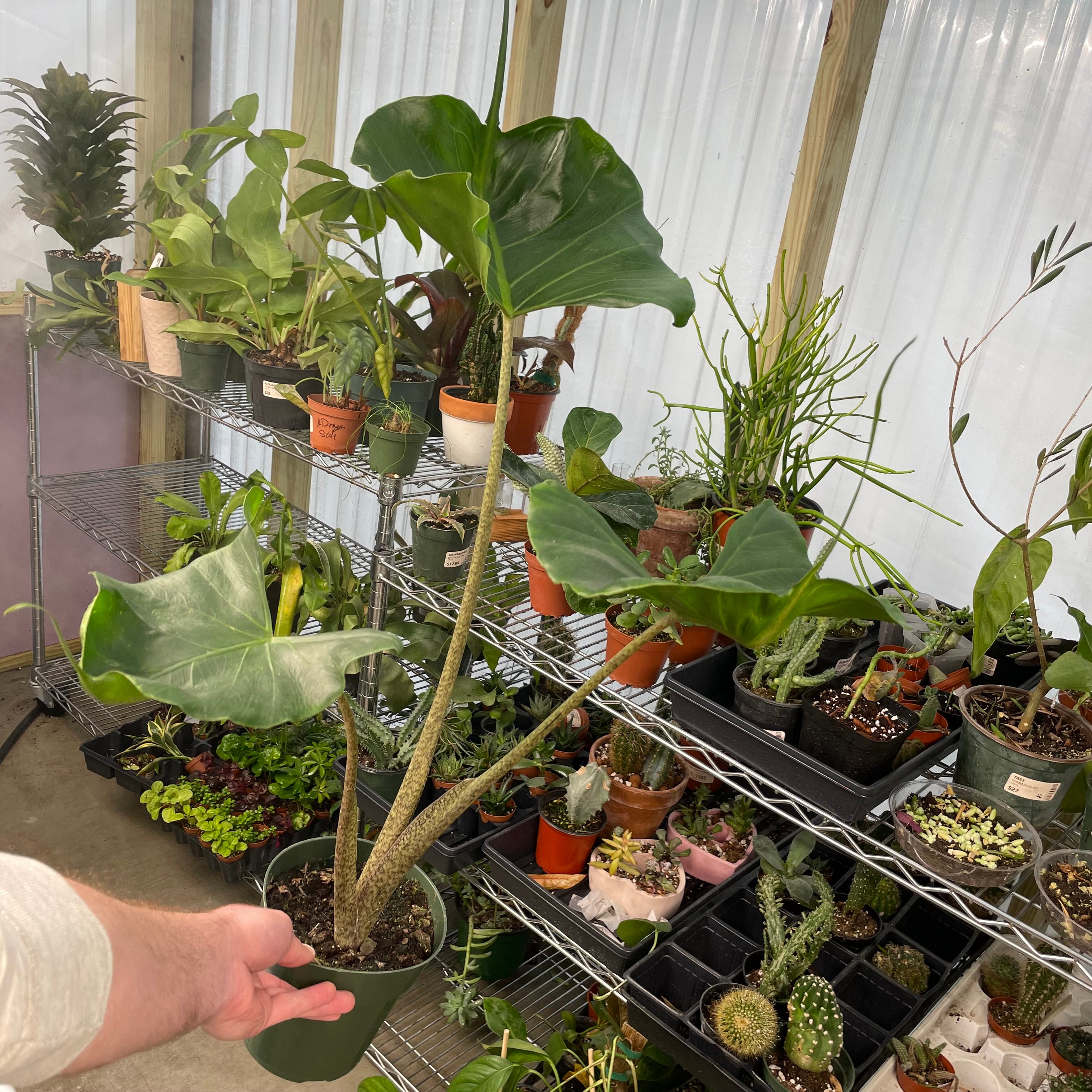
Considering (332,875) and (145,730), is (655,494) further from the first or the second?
(145,730)

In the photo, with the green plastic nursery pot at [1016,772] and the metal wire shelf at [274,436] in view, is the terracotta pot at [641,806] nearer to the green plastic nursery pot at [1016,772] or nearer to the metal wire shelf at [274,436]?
A: the green plastic nursery pot at [1016,772]

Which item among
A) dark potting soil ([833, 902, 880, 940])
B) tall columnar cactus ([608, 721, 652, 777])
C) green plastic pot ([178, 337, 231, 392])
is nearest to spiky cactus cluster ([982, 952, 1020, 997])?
dark potting soil ([833, 902, 880, 940])

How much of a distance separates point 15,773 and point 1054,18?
109 inches

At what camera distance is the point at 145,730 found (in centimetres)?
240

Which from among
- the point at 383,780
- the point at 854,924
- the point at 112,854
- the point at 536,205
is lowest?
the point at 112,854

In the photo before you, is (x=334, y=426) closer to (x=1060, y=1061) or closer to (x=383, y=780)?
(x=383, y=780)

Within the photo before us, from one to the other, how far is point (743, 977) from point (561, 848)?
34cm

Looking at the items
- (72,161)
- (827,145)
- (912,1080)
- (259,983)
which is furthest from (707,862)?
(72,161)

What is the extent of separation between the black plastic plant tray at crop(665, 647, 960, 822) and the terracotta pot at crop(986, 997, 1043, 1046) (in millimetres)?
380

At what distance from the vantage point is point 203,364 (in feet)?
6.68

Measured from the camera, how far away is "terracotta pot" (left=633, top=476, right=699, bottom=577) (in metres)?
1.48

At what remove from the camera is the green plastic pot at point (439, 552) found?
167cm

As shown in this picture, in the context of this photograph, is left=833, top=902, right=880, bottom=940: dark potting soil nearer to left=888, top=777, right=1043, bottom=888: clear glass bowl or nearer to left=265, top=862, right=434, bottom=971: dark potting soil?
left=888, top=777, right=1043, bottom=888: clear glass bowl

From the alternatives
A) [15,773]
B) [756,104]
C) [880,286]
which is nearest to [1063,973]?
[880,286]
